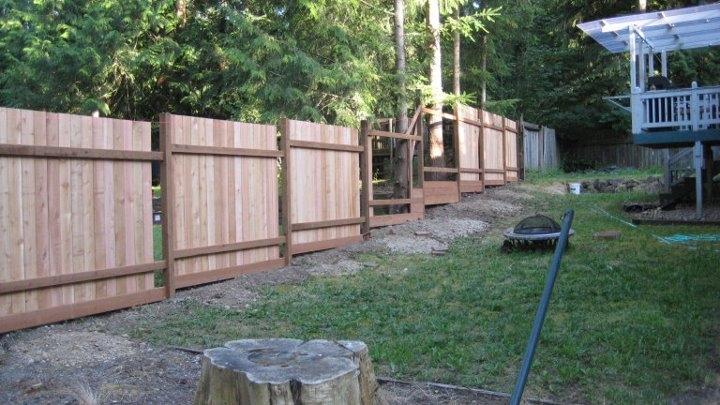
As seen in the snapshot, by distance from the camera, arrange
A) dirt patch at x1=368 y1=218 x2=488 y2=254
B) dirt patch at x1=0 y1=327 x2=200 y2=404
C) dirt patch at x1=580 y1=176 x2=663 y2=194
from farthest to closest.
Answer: dirt patch at x1=580 y1=176 x2=663 y2=194 → dirt patch at x1=368 y1=218 x2=488 y2=254 → dirt patch at x1=0 y1=327 x2=200 y2=404

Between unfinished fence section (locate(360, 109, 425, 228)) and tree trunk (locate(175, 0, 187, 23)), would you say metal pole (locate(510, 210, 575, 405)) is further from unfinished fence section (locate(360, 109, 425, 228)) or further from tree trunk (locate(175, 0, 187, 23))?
tree trunk (locate(175, 0, 187, 23))

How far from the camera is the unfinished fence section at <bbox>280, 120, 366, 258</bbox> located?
868cm

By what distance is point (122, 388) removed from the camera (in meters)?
4.23

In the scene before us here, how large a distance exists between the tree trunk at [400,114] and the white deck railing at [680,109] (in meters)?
4.11

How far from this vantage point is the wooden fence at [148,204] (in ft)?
18.0

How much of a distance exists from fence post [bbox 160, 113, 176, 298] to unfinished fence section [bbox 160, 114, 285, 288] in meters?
0.01

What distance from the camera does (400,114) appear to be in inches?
511

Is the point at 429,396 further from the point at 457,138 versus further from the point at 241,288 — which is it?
the point at 457,138

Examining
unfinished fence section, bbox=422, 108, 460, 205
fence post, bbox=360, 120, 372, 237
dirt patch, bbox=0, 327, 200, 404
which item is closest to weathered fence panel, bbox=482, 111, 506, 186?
unfinished fence section, bbox=422, 108, 460, 205

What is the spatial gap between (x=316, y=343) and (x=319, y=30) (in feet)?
32.3

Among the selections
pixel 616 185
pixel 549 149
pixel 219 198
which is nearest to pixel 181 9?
pixel 616 185

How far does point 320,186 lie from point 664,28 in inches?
292

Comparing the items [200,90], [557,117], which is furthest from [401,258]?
[557,117]

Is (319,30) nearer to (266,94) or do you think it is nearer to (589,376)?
(266,94)
